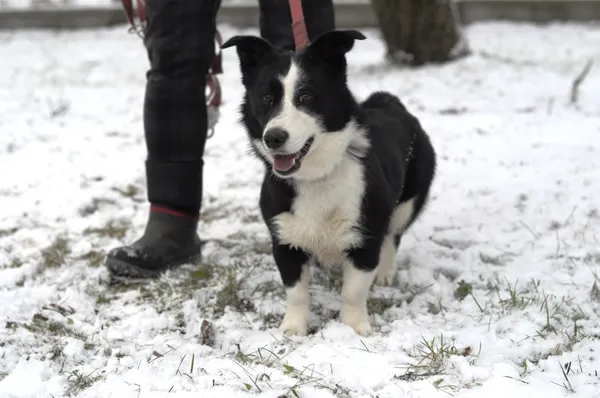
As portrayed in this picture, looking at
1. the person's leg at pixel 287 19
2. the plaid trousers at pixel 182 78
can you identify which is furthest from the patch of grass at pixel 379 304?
the person's leg at pixel 287 19

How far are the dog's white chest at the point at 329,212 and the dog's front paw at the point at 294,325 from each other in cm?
31

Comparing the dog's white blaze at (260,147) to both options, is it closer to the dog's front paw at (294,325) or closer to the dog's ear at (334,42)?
the dog's ear at (334,42)

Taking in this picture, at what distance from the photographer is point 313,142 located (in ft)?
8.00

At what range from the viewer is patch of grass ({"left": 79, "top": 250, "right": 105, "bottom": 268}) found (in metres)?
3.26

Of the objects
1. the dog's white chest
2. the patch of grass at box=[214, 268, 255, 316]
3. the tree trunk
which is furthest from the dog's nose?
the tree trunk

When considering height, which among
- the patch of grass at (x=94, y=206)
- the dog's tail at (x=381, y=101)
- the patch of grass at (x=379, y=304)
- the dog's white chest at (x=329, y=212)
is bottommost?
the patch of grass at (x=94, y=206)

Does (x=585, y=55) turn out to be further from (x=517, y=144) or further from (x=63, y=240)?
(x=63, y=240)

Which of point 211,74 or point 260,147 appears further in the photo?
point 211,74

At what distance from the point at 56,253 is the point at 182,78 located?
1158 millimetres

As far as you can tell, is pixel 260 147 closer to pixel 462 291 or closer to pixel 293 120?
pixel 293 120

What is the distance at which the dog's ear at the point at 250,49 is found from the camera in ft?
8.04

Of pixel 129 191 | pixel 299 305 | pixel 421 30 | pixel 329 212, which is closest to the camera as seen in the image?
pixel 329 212

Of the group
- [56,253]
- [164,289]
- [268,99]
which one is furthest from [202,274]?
[268,99]

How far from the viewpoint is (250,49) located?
99.0 inches
